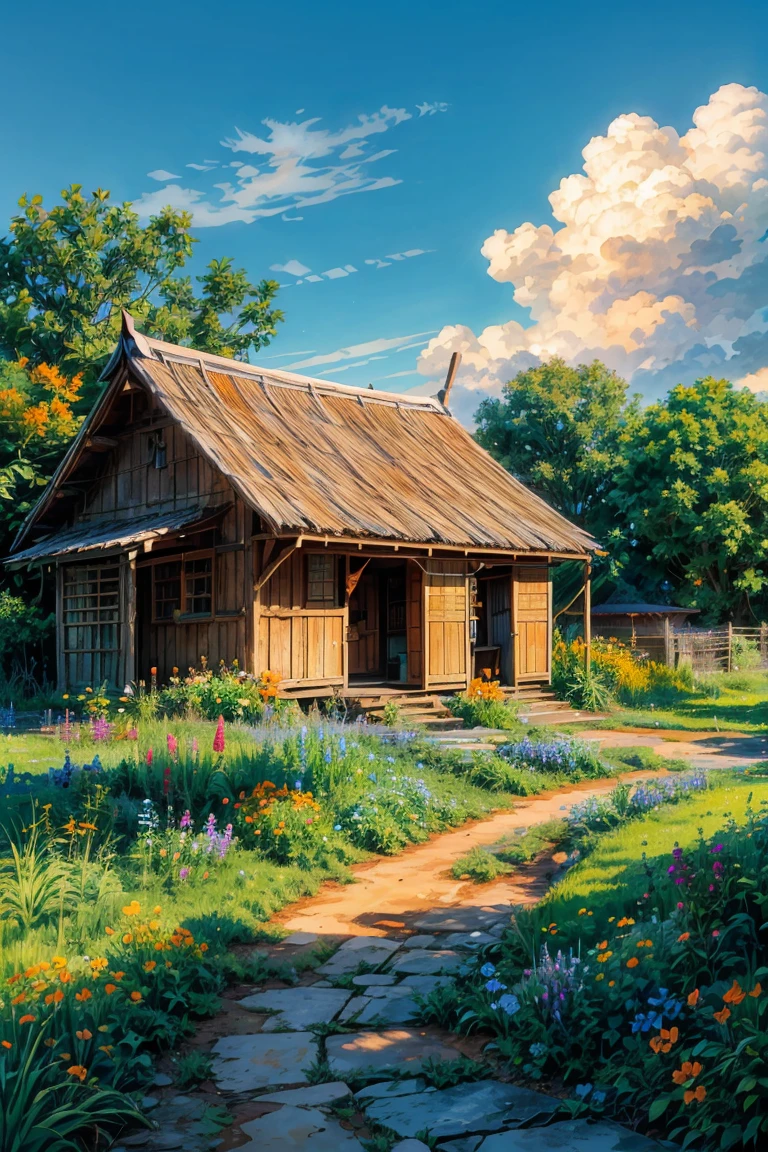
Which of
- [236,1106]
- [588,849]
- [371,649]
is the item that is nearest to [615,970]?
[236,1106]

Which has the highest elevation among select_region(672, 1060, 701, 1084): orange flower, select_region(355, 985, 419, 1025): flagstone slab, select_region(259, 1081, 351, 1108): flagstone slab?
select_region(672, 1060, 701, 1084): orange flower

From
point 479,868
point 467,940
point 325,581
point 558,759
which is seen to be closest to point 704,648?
point 325,581

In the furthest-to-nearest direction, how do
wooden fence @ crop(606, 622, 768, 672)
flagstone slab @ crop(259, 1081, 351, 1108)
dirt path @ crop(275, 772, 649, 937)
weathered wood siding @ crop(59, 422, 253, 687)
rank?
wooden fence @ crop(606, 622, 768, 672) → weathered wood siding @ crop(59, 422, 253, 687) → dirt path @ crop(275, 772, 649, 937) → flagstone slab @ crop(259, 1081, 351, 1108)

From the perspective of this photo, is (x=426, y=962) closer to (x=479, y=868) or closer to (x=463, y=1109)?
(x=463, y=1109)

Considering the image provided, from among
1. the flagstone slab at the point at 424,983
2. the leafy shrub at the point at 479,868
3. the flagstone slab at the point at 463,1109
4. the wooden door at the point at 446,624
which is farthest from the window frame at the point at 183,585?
the flagstone slab at the point at 463,1109

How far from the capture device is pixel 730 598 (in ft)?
98.5

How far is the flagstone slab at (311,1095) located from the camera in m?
4.01

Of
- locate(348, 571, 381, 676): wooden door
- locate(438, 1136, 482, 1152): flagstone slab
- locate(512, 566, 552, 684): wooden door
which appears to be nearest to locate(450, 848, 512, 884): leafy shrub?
locate(438, 1136, 482, 1152): flagstone slab

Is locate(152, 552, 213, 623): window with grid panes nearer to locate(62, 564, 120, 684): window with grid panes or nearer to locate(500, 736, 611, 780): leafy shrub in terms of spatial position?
locate(62, 564, 120, 684): window with grid panes

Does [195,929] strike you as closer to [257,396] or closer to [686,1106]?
[686,1106]

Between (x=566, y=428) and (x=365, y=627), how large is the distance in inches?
756

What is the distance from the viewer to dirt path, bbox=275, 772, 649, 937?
21.5 ft

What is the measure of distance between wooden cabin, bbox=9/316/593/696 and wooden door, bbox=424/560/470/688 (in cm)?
3

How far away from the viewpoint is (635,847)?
273 inches
